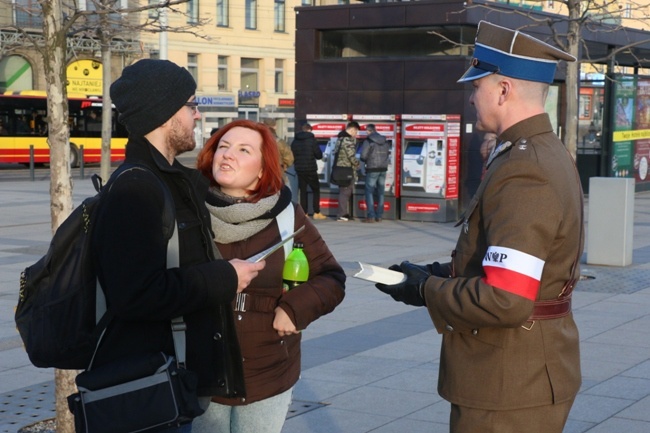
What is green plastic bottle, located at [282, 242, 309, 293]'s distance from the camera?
12.7 feet

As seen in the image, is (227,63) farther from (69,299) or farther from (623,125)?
(69,299)

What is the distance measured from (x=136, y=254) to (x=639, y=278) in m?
9.62

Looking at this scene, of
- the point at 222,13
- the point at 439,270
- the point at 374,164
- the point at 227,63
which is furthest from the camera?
the point at 227,63

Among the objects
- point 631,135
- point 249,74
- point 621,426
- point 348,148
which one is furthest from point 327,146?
point 249,74

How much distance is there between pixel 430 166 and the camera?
17.8 meters

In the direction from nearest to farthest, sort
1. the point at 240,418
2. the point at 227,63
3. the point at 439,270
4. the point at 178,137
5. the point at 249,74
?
the point at 178,137
the point at 439,270
the point at 240,418
the point at 227,63
the point at 249,74

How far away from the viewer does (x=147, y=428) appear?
299 cm

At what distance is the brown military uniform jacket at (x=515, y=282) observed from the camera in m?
2.91

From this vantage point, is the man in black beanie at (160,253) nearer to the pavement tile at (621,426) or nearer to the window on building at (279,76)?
the pavement tile at (621,426)

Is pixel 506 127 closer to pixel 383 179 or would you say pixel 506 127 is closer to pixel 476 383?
pixel 476 383

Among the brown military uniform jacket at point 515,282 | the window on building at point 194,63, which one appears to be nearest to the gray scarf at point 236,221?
the brown military uniform jacket at point 515,282

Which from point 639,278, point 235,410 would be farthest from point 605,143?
point 235,410

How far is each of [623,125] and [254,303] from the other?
65.7 feet

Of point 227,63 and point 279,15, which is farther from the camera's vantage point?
point 279,15
